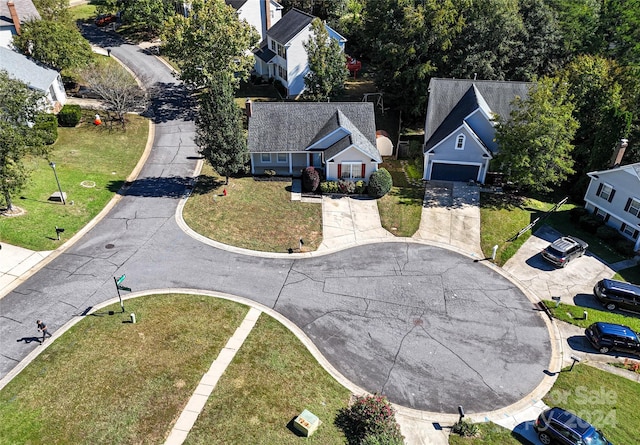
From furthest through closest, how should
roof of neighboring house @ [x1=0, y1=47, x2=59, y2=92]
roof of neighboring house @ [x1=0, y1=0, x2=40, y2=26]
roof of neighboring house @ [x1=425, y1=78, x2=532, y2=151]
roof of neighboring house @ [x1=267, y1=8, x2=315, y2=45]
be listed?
roof of neighboring house @ [x1=267, y1=8, x2=315, y2=45] → roof of neighboring house @ [x1=0, y1=0, x2=40, y2=26] → roof of neighboring house @ [x1=0, y1=47, x2=59, y2=92] → roof of neighboring house @ [x1=425, y1=78, x2=532, y2=151]

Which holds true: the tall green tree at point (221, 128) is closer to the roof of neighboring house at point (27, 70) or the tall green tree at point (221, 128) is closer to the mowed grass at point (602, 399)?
the roof of neighboring house at point (27, 70)

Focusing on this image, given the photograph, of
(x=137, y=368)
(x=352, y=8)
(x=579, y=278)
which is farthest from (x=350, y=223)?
(x=352, y=8)

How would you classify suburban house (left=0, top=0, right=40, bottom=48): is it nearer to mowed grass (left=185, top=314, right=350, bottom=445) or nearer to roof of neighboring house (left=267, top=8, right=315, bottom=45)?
roof of neighboring house (left=267, top=8, right=315, bottom=45)

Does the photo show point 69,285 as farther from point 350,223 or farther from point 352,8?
point 352,8

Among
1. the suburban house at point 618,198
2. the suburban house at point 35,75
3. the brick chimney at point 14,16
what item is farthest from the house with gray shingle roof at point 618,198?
the brick chimney at point 14,16

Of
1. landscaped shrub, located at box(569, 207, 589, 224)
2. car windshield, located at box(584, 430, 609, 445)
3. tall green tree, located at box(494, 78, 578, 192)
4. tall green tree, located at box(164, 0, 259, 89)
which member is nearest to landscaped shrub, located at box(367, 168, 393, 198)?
tall green tree, located at box(494, 78, 578, 192)

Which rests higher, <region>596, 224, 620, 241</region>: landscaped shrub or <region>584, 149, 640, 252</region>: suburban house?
<region>584, 149, 640, 252</region>: suburban house
